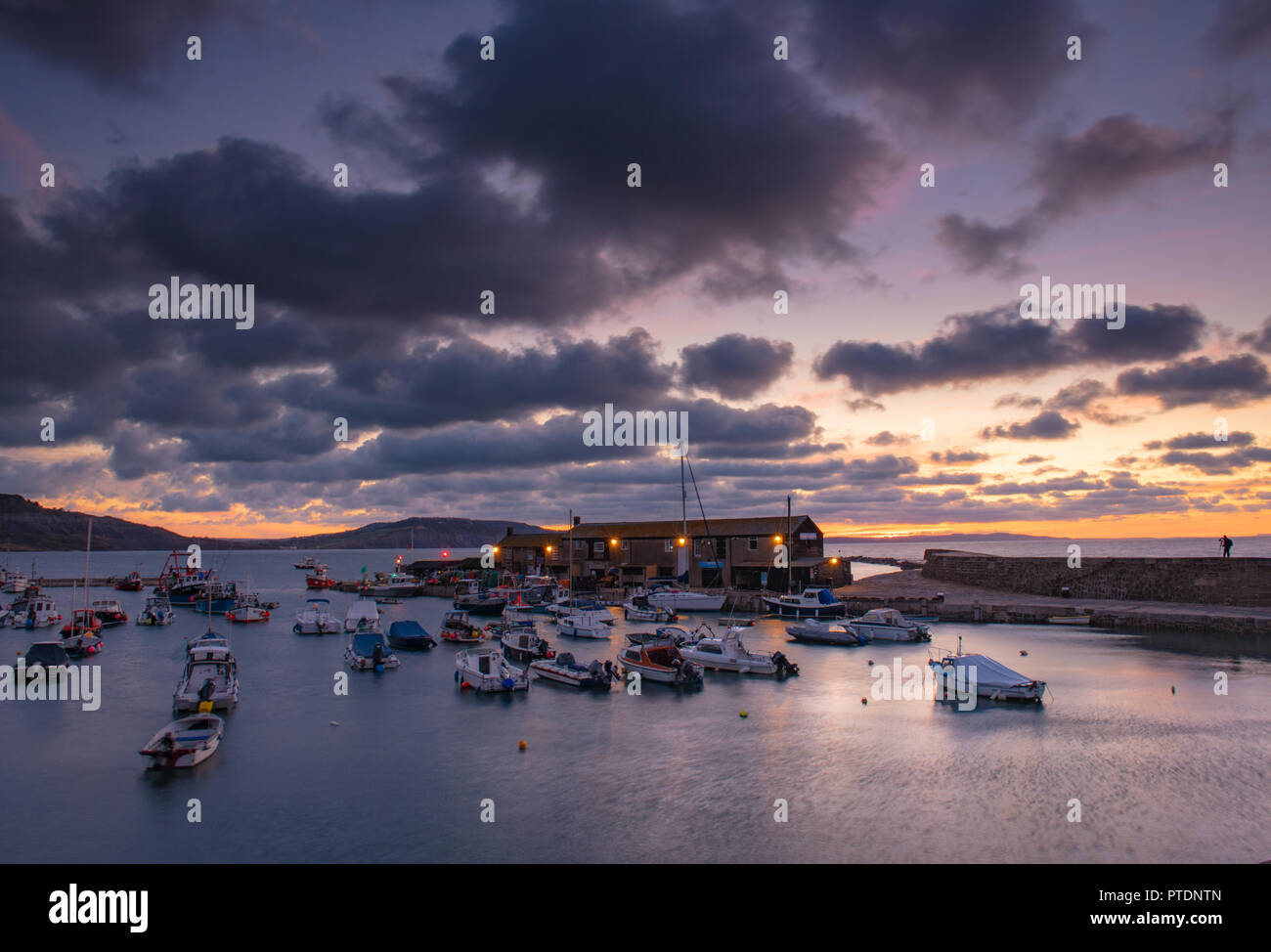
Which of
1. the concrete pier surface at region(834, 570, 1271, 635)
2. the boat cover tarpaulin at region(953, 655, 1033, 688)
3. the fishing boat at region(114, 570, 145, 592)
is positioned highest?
the boat cover tarpaulin at region(953, 655, 1033, 688)

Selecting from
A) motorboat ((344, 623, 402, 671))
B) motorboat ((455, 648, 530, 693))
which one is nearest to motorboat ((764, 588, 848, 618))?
motorboat ((455, 648, 530, 693))

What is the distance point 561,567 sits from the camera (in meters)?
103

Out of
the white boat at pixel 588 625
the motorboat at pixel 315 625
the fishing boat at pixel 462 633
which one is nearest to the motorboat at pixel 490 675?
the fishing boat at pixel 462 633

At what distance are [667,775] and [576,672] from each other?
15573 millimetres

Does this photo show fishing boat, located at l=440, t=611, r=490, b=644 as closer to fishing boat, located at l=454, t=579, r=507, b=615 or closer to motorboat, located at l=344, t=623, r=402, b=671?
motorboat, located at l=344, t=623, r=402, b=671

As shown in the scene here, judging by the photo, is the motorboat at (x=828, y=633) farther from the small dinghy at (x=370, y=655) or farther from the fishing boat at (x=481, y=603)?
the fishing boat at (x=481, y=603)

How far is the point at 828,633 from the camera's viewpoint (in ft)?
191

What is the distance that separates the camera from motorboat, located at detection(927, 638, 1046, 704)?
3500 cm

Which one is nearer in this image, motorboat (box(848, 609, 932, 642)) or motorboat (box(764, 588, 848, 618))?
motorboat (box(848, 609, 932, 642))

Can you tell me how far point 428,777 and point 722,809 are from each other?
34.3ft

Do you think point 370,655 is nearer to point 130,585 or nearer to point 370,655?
point 370,655
